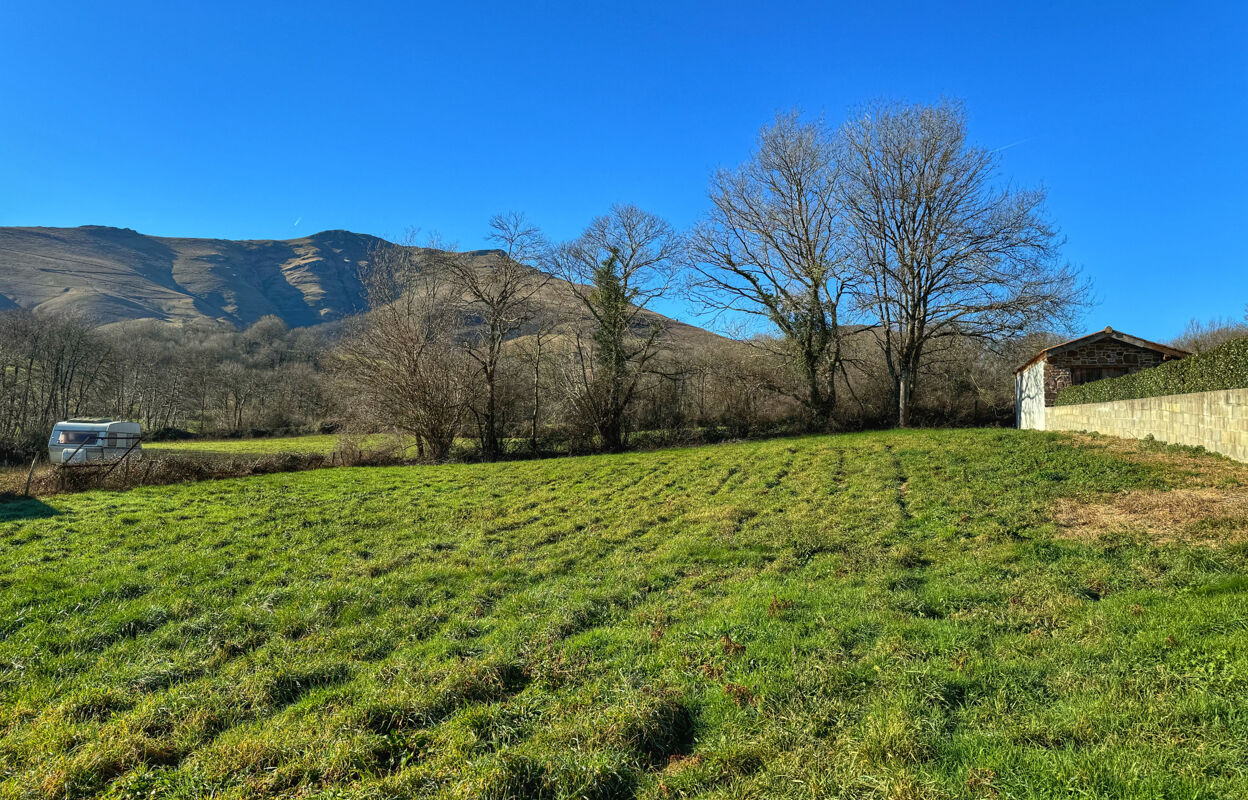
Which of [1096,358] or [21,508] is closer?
[21,508]

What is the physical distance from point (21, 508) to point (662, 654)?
17445mm

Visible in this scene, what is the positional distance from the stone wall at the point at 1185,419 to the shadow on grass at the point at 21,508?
24654mm

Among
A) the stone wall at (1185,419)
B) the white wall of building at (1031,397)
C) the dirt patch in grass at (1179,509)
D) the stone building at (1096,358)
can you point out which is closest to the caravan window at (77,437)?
the dirt patch in grass at (1179,509)

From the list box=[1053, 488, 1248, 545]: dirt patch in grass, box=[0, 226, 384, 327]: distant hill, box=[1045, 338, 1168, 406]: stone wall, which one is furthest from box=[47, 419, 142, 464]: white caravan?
box=[0, 226, 384, 327]: distant hill

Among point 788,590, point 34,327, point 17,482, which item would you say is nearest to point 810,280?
point 788,590

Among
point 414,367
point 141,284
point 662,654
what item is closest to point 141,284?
point 141,284

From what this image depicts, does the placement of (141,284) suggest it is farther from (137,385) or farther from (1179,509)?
(1179,509)

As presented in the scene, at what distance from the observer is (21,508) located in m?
13.7

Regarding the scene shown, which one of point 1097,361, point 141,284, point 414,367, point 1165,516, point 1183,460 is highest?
point 141,284

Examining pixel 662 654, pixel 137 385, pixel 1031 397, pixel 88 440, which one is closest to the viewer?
pixel 662 654

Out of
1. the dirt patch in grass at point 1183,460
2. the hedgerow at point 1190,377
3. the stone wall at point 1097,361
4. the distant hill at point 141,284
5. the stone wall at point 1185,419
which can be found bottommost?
the dirt patch in grass at point 1183,460

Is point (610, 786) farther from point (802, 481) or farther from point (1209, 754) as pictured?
point (802, 481)

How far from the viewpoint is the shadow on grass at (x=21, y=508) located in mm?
12682

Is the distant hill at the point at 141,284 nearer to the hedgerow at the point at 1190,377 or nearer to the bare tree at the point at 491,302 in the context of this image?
the bare tree at the point at 491,302
